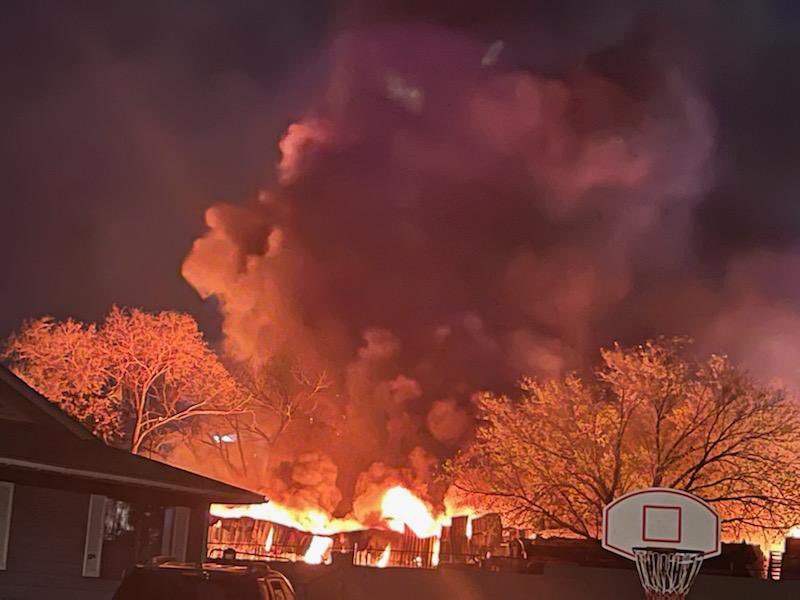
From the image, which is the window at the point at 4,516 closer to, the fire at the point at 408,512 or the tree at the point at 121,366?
the tree at the point at 121,366

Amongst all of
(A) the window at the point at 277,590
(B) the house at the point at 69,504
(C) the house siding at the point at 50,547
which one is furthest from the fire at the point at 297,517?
(A) the window at the point at 277,590

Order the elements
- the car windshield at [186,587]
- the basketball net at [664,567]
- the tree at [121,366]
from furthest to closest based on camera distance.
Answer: the tree at [121,366], the basketball net at [664,567], the car windshield at [186,587]

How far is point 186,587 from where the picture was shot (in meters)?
12.9

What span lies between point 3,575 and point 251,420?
3978cm

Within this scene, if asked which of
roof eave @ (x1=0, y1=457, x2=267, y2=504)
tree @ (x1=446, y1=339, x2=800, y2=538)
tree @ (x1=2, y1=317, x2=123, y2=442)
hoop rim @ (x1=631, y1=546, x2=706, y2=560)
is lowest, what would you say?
A: hoop rim @ (x1=631, y1=546, x2=706, y2=560)

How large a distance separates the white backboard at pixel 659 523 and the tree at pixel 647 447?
1449 cm

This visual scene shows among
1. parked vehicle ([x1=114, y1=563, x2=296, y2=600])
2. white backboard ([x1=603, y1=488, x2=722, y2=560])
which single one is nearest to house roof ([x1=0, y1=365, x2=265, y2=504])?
parked vehicle ([x1=114, y1=563, x2=296, y2=600])

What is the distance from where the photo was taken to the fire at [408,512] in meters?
49.8

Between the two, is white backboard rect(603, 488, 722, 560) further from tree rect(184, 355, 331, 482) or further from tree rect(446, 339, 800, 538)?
tree rect(184, 355, 331, 482)

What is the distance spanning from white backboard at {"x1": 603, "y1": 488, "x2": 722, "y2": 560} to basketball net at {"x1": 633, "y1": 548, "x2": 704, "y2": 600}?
0.22m

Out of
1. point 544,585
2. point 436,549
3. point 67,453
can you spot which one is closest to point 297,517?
point 436,549

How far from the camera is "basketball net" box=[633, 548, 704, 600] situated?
21.8 meters

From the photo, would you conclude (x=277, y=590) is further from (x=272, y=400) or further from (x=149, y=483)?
(x=272, y=400)

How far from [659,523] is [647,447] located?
17.5 m
